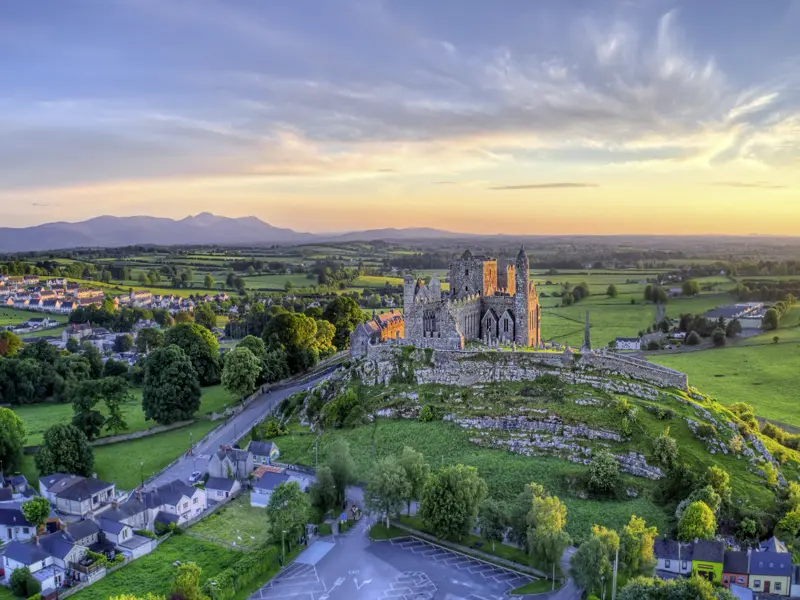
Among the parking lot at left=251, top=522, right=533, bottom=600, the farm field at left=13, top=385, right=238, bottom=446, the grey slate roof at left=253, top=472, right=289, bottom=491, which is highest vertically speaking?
the grey slate roof at left=253, top=472, right=289, bottom=491

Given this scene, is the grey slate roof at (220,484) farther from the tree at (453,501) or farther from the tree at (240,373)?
the tree at (240,373)

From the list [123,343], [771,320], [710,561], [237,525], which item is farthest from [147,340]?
[771,320]

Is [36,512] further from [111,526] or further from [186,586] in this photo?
[186,586]

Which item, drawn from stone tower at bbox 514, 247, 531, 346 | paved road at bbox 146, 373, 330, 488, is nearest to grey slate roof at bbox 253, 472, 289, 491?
paved road at bbox 146, 373, 330, 488

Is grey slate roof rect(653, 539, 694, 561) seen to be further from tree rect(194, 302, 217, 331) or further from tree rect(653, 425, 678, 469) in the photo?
tree rect(194, 302, 217, 331)

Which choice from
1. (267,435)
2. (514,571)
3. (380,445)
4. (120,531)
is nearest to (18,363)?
(267,435)
